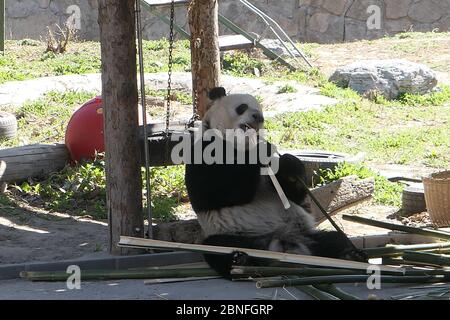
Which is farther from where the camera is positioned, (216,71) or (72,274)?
(216,71)

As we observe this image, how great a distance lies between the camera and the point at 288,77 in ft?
48.7

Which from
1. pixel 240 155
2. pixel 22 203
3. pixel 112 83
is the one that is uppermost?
pixel 112 83

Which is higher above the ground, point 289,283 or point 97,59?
point 97,59

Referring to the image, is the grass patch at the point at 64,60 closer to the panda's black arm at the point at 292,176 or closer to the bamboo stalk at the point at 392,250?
the panda's black arm at the point at 292,176

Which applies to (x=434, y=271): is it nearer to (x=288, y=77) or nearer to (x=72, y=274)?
(x=72, y=274)

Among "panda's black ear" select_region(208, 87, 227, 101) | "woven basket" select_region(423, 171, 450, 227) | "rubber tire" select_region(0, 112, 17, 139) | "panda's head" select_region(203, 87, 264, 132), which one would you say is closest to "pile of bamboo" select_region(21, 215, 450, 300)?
"panda's head" select_region(203, 87, 264, 132)

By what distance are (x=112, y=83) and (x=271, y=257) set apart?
202cm

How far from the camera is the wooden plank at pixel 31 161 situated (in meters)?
9.26

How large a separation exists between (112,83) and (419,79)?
8706 mm

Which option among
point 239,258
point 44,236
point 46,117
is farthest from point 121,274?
point 46,117
